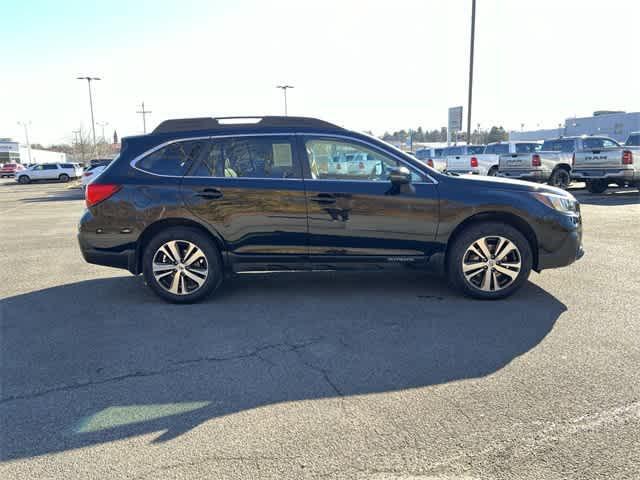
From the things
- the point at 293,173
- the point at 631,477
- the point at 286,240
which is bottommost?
the point at 631,477

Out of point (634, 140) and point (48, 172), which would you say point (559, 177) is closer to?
point (634, 140)

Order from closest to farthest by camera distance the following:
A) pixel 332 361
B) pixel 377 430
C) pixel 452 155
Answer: pixel 377 430
pixel 332 361
pixel 452 155

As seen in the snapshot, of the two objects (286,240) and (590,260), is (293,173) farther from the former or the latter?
(590,260)

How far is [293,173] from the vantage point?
16.8 feet

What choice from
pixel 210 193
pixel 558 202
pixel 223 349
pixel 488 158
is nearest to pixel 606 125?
pixel 488 158

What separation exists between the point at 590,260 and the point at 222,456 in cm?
622

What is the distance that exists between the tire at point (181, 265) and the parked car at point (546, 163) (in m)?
15.3

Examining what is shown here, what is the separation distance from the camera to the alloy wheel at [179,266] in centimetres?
512

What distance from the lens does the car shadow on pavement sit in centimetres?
306

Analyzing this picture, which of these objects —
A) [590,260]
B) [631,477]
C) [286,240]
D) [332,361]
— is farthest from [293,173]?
[590,260]

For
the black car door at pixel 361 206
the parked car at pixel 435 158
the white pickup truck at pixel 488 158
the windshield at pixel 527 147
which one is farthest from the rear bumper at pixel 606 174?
the black car door at pixel 361 206

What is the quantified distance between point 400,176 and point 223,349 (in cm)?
240

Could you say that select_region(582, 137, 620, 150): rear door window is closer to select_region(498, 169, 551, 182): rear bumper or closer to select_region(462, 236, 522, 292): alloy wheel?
select_region(498, 169, 551, 182): rear bumper

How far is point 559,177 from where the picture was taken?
18.4 m
